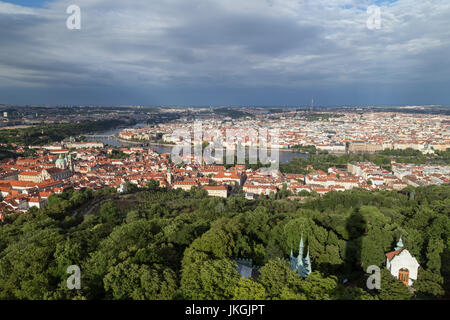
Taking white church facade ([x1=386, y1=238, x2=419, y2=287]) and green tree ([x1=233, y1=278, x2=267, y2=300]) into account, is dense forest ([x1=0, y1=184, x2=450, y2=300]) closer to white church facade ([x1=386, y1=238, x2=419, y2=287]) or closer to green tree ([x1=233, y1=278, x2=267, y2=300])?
green tree ([x1=233, y1=278, x2=267, y2=300])

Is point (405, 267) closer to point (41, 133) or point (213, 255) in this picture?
point (213, 255)

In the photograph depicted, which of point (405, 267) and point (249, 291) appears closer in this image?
point (249, 291)

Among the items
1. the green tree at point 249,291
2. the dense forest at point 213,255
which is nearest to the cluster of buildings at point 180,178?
the dense forest at point 213,255

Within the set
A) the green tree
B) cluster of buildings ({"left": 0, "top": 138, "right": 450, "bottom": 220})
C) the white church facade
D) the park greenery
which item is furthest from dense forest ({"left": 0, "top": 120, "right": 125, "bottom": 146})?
the white church facade

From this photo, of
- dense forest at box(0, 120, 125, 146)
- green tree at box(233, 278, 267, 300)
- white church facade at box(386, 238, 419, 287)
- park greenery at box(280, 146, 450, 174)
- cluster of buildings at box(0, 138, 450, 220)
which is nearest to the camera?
green tree at box(233, 278, 267, 300)

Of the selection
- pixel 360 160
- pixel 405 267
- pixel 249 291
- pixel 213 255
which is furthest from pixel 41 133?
pixel 405 267

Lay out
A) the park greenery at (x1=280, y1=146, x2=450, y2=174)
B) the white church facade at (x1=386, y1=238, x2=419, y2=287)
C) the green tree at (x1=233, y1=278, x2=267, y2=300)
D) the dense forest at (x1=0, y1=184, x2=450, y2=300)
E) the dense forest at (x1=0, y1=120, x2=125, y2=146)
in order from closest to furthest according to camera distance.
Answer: the green tree at (x1=233, y1=278, x2=267, y2=300) → the dense forest at (x1=0, y1=184, x2=450, y2=300) → the white church facade at (x1=386, y1=238, x2=419, y2=287) → the park greenery at (x1=280, y1=146, x2=450, y2=174) → the dense forest at (x1=0, y1=120, x2=125, y2=146)
